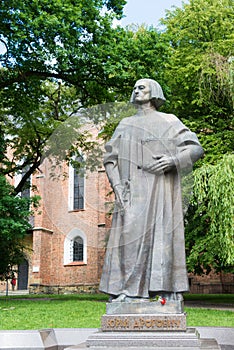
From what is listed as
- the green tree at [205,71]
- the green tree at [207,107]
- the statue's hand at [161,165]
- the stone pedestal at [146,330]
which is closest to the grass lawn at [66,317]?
the green tree at [207,107]

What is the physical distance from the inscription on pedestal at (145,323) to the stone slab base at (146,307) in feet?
0.30

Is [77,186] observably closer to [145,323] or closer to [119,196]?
[119,196]

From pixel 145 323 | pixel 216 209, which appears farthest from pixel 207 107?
pixel 145 323

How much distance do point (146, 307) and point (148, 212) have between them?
1.03 m

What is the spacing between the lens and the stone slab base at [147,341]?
15.9 feet

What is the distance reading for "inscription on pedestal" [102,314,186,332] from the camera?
Answer: 517 cm

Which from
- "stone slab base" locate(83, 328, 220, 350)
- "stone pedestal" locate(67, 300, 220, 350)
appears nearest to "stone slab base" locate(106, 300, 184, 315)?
"stone pedestal" locate(67, 300, 220, 350)

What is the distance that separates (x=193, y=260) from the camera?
1870cm

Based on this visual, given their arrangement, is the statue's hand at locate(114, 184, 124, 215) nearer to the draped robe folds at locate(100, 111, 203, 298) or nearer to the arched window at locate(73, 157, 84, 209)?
the draped robe folds at locate(100, 111, 203, 298)

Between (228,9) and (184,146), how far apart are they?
20622 millimetres

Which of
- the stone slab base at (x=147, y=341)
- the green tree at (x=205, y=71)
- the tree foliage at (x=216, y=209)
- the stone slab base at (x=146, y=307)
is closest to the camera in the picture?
the stone slab base at (x=147, y=341)

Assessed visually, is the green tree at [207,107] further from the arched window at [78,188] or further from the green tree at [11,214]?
the arched window at [78,188]

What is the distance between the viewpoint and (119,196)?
5.79 meters

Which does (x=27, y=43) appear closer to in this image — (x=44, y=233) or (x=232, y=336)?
(x=232, y=336)
